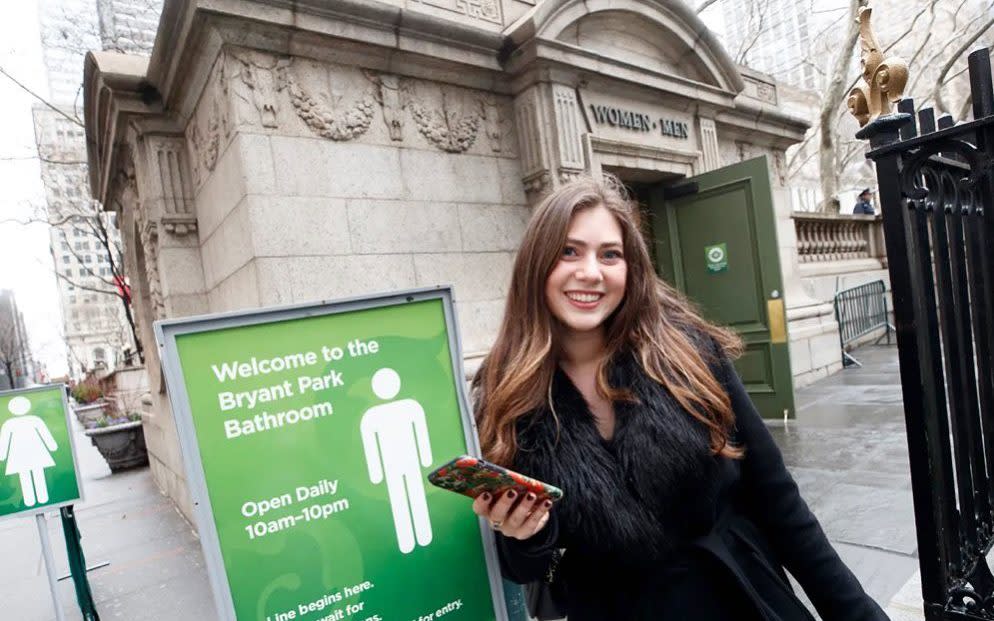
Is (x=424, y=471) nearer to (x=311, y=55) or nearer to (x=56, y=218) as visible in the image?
(x=311, y=55)

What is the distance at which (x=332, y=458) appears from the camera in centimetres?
156

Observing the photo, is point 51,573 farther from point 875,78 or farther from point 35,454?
point 875,78

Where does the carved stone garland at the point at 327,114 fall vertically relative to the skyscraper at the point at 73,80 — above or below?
below

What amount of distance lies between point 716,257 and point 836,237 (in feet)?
24.5

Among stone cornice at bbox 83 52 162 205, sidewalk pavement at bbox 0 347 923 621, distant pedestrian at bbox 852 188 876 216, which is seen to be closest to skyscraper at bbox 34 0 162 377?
stone cornice at bbox 83 52 162 205

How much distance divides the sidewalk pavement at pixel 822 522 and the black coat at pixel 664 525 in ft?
5.49

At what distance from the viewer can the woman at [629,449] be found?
159cm

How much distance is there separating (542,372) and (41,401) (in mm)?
4578

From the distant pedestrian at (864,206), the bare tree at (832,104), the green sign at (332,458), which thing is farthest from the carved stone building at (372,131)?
the distant pedestrian at (864,206)

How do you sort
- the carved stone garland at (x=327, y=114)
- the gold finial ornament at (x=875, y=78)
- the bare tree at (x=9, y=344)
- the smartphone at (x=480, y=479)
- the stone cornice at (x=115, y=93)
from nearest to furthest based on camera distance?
the smartphone at (x=480, y=479), the gold finial ornament at (x=875, y=78), the carved stone garland at (x=327, y=114), the stone cornice at (x=115, y=93), the bare tree at (x=9, y=344)

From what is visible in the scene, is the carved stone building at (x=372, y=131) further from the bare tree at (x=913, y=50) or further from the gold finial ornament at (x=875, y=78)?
the bare tree at (x=913, y=50)

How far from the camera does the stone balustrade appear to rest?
1177 centimetres

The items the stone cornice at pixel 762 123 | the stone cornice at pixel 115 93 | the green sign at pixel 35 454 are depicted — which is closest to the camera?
the green sign at pixel 35 454

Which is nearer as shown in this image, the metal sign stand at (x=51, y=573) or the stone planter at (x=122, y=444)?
the metal sign stand at (x=51, y=573)
